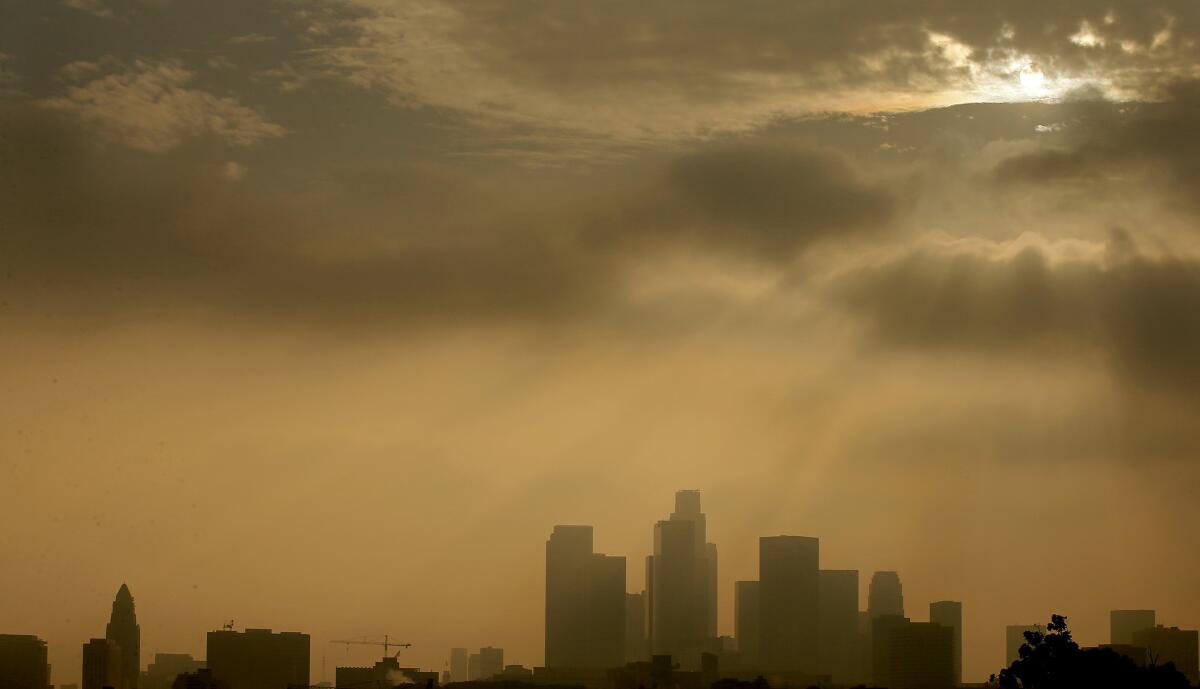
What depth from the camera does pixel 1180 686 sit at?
120250 millimetres

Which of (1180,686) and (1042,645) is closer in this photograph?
(1180,686)

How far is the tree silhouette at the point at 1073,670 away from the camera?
122250 mm

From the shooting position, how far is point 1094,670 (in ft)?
411

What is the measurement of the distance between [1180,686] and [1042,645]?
13.8 metres

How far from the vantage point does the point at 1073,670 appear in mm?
126500

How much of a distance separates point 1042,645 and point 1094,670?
25.7 ft

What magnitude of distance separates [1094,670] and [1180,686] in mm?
6455

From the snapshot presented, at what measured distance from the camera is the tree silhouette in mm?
122250

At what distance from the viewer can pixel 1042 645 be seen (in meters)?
133
